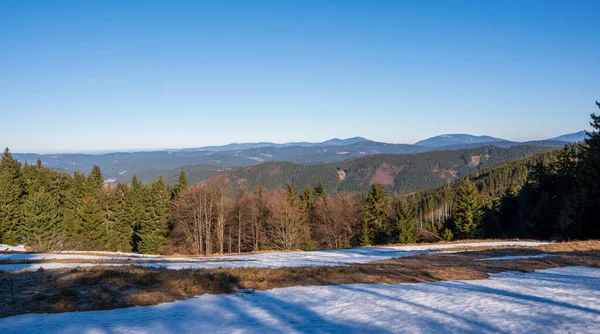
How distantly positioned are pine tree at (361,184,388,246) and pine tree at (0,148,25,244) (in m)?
47.0

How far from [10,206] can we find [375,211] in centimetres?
5045

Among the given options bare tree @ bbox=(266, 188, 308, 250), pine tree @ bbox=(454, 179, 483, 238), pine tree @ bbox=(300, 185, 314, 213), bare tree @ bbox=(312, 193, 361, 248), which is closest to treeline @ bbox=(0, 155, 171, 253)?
bare tree @ bbox=(266, 188, 308, 250)

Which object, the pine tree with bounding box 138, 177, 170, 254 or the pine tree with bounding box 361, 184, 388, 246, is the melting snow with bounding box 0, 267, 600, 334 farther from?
the pine tree with bounding box 138, 177, 170, 254

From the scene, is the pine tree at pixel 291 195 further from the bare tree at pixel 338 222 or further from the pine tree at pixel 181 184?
the pine tree at pixel 181 184

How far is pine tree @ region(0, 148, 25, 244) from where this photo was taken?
156 feet

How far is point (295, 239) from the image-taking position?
54.2m

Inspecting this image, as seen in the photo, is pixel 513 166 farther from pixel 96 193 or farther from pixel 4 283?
pixel 4 283

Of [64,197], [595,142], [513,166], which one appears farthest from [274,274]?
[513,166]

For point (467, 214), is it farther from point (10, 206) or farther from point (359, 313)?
point (10, 206)

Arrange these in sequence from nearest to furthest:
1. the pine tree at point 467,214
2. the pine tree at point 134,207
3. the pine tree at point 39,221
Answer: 1. the pine tree at point 39,221
2. the pine tree at point 467,214
3. the pine tree at point 134,207

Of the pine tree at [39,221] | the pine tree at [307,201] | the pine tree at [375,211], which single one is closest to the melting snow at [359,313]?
the pine tree at [39,221]

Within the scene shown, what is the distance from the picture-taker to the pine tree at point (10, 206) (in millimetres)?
47469

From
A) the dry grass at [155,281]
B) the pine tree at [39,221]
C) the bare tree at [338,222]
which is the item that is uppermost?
the dry grass at [155,281]

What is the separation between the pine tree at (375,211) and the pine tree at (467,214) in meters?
11.5
